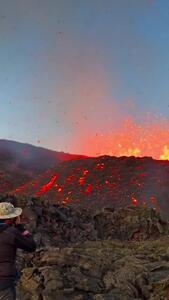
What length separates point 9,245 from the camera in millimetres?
8062

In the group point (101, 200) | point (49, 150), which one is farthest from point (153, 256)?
point (49, 150)

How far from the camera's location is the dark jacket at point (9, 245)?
26.1ft

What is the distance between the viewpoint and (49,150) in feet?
410

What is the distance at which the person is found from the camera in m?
7.91

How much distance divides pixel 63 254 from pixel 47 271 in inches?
61.3

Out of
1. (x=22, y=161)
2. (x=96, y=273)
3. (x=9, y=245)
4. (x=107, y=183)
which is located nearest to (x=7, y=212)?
(x=9, y=245)

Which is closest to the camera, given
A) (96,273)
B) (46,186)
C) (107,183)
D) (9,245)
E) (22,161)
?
(9,245)

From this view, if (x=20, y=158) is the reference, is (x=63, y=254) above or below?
below

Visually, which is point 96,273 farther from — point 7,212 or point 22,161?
point 22,161

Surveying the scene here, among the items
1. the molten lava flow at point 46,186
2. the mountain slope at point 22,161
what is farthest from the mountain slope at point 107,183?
the mountain slope at point 22,161

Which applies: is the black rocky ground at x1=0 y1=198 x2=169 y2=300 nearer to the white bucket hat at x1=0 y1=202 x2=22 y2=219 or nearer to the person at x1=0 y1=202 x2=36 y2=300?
the person at x1=0 y1=202 x2=36 y2=300

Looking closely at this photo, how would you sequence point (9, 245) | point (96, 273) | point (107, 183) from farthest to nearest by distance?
point (107, 183) < point (96, 273) < point (9, 245)

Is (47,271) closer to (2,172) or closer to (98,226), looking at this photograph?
(98,226)

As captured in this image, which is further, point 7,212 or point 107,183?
point 107,183
